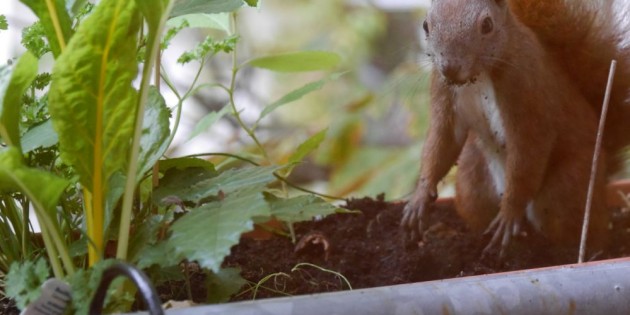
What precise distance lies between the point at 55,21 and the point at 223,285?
27cm

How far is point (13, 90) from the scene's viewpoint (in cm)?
68

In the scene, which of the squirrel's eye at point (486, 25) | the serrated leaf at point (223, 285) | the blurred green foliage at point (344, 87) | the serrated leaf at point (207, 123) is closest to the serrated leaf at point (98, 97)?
the serrated leaf at point (223, 285)

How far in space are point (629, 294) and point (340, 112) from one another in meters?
1.88

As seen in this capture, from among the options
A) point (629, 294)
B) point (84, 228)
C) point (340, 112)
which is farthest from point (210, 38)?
point (340, 112)

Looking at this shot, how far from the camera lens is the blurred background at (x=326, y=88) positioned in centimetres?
258

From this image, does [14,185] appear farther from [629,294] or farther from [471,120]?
[471,120]

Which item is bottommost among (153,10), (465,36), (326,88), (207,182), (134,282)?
(134,282)

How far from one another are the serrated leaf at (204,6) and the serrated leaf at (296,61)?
1.01 feet

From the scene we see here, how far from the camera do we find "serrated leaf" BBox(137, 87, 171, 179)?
2.49 ft

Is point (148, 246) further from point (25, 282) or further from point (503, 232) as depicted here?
point (503, 232)

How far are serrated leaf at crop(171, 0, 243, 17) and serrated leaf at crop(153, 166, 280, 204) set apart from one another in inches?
5.9

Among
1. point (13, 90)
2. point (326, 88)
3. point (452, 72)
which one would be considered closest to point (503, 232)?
point (452, 72)

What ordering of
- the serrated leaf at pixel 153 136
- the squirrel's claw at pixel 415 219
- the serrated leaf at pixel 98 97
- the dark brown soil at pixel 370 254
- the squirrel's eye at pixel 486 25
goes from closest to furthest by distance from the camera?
1. the serrated leaf at pixel 98 97
2. the serrated leaf at pixel 153 136
3. the dark brown soil at pixel 370 254
4. the squirrel's eye at pixel 486 25
5. the squirrel's claw at pixel 415 219

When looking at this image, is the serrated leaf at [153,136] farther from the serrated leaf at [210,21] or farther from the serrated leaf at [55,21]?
the serrated leaf at [210,21]
